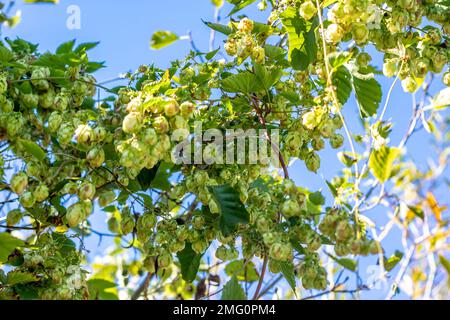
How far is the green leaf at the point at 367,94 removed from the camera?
1927 mm

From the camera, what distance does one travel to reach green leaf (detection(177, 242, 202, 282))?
75.6 inches

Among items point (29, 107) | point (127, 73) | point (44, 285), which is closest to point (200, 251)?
point (44, 285)

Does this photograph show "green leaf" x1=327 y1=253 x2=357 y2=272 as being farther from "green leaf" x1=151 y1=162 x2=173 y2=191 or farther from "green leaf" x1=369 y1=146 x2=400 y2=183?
"green leaf" x1=369 y1=146 x2=400 y2=183

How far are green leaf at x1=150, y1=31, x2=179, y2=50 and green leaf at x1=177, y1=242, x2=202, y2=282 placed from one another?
3.57ft

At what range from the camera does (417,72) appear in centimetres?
170

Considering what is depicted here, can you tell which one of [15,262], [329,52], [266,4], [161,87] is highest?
[266,4]

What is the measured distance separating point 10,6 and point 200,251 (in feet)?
6.09

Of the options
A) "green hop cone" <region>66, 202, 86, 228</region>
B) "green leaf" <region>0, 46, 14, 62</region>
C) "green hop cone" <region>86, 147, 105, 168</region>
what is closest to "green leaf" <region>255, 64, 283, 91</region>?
"green hop cone" <region>86, 147, 105, 168</region>

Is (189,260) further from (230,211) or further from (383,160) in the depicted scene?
(383,160)

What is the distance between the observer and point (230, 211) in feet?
5.24

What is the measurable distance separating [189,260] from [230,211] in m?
0.41

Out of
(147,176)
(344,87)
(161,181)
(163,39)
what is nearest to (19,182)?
(147,176)

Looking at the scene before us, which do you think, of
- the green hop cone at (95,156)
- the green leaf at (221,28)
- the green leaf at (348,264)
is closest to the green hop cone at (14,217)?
the green hop cone at (95,156)
